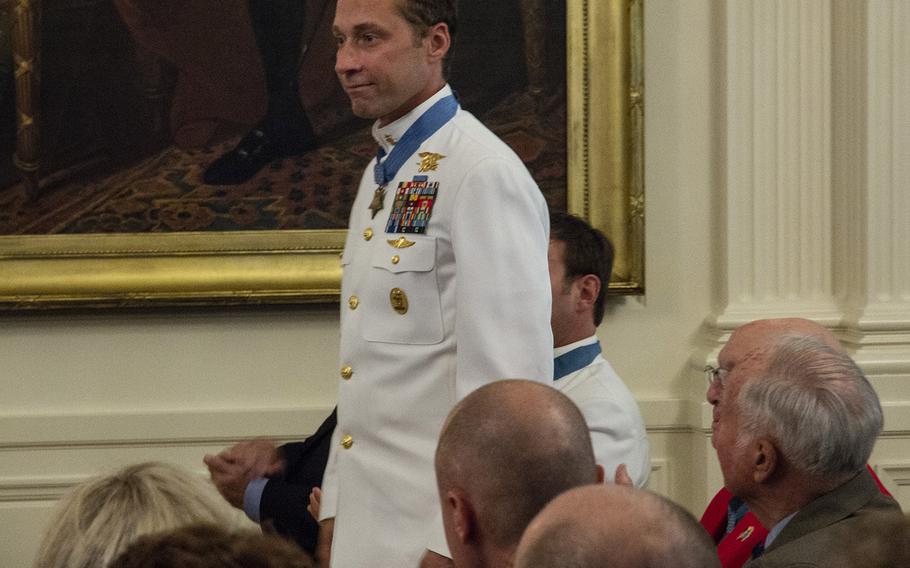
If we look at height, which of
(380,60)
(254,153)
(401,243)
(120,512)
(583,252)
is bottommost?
(120,512)

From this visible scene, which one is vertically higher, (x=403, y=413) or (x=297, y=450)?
(x=403, y=413)

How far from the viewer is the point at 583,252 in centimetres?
326

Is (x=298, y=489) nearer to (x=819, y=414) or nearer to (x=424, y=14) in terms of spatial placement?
(x=424, y=14)

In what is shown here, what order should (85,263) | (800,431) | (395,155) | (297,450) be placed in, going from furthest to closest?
(85,263), (297,450), (395,155), (800,431)

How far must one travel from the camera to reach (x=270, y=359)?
4543 mm

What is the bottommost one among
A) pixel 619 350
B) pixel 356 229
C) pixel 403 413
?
pixel 619 350

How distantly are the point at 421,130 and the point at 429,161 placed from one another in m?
0.08

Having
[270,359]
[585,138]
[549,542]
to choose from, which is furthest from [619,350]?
[549,542]

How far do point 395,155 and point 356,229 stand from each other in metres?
0.18

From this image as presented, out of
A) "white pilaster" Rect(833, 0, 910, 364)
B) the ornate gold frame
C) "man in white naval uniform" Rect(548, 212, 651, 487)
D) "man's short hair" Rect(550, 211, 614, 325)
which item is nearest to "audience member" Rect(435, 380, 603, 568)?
"man in white naval uniform" Rect(548, 212, 651, 487)

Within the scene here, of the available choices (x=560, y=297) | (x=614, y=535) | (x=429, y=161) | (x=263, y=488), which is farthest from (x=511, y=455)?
(x=560, y=297)

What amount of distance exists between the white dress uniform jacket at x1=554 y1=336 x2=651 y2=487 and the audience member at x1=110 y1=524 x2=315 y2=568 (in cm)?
161

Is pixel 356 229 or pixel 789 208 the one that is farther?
pixel 789 208

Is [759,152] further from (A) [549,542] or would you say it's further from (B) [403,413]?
(A) [549,542]
